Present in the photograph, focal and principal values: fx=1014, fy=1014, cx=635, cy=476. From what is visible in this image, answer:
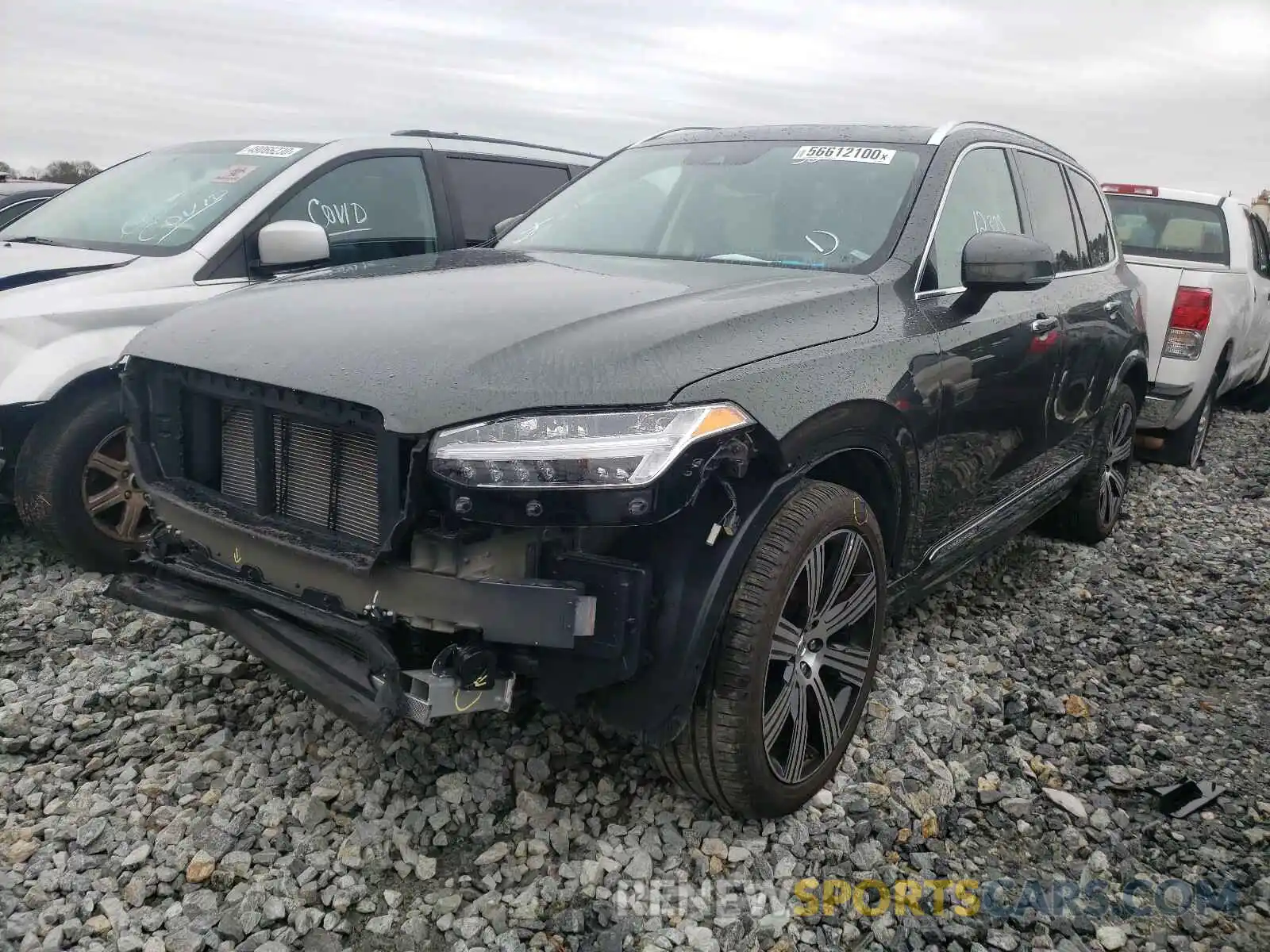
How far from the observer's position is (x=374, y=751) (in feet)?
9.60

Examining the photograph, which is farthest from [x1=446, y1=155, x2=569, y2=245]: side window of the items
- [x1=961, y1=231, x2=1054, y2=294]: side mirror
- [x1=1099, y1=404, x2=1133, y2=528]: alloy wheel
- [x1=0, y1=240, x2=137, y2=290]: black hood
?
[x1=1099, y1=404, x2=1133, y2=528]: alloy wheel

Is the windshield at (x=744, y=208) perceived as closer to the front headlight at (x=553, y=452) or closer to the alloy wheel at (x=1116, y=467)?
the front headlight at (x=553, y=452)

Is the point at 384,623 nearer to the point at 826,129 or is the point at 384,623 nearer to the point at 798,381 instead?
the point at 798,381

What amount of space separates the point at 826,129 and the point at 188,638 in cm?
295

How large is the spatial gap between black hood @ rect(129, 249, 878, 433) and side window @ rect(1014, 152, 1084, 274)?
1.66 meters

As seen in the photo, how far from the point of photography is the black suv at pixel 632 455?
2.15 meters

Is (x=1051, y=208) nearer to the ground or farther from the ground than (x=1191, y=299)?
farther from the ground

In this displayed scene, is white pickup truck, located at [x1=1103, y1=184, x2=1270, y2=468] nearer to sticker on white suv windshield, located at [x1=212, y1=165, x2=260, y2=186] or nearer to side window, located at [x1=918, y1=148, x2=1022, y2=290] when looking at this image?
side window, located at [x1=918, y1=148, x2=1022, y2=290]

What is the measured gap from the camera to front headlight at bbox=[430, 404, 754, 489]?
2096 millimetres

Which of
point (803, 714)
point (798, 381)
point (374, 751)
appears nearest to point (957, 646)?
point (803, 714)

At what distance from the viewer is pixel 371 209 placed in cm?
501

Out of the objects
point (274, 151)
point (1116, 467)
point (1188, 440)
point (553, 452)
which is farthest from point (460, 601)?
point (1188, 440)

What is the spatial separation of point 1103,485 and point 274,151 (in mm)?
4415

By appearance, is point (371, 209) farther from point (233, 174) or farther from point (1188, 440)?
point (1188, 440)
